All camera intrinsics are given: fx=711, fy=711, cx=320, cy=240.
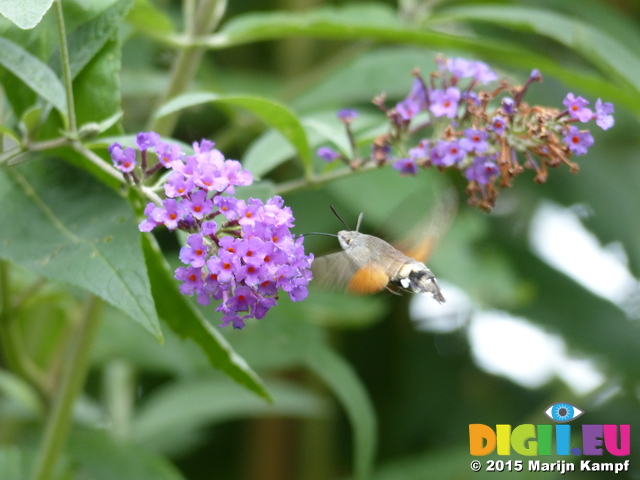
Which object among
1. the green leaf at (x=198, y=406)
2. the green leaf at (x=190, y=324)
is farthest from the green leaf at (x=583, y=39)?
the green leaf at (x=198, y=406)

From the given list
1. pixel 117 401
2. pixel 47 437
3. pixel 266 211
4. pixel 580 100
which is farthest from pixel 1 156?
pixel 117 401

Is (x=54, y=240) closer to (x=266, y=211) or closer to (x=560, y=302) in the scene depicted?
(x=266, y=211)

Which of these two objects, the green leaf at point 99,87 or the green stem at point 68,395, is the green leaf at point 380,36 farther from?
the green stem at point 68,395

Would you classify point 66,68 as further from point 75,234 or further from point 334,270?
point 334,270

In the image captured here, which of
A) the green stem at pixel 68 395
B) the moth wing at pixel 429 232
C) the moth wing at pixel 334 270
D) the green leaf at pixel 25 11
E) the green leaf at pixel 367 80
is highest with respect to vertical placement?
the green leaf at pixel 367 80

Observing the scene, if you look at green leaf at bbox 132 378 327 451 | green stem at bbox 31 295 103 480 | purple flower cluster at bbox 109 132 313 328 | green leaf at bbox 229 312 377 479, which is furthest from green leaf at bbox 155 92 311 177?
green leaf at bbox 132 378 327 451

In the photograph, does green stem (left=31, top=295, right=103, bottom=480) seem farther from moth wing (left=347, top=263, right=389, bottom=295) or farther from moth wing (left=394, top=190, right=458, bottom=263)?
moth wing (left=394, top=190, right=458, bottom=263)

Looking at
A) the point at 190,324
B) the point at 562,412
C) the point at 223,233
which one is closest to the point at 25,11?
the point at 223,233
